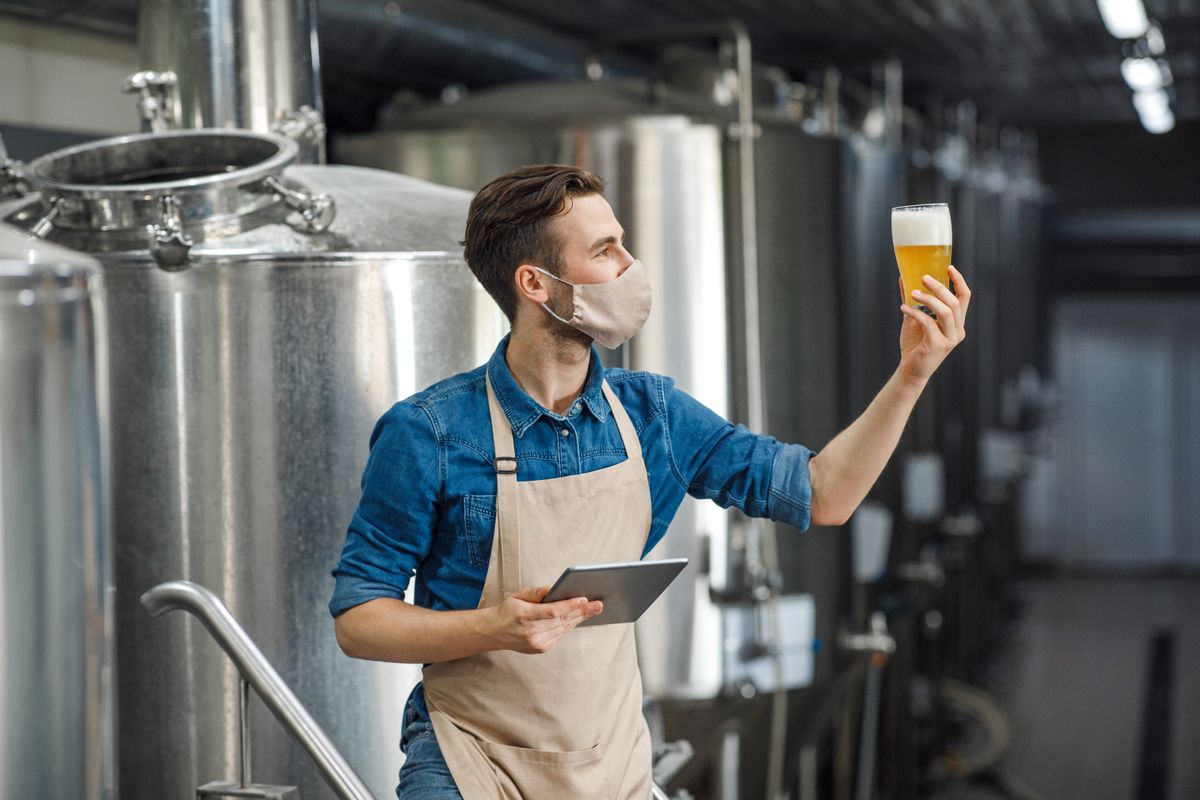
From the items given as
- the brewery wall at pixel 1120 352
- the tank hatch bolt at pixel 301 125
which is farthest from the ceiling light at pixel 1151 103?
the tank hatch bolt at pixel 301 125

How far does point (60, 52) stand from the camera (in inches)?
137

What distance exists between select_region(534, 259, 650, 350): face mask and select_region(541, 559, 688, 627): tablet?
0.32 m

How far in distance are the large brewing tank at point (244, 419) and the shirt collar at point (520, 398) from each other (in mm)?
578

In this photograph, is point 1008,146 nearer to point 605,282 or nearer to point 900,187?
point 900,187

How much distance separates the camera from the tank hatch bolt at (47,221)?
2.31 metres

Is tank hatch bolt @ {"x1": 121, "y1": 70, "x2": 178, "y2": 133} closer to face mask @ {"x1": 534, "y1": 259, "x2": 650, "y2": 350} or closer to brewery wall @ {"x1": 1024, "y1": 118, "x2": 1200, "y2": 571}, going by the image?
face mask @ {"x1": 534, "y1": 259, "x2": 650, "y2": 350}

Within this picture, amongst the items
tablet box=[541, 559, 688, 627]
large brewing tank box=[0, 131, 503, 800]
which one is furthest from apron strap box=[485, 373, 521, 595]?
large brewing tank box=[0, 131, 503, 800]

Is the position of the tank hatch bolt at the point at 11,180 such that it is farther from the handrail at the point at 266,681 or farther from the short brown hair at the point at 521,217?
the short brown hair at the point at 521,217

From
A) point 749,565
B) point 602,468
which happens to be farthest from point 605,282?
point 749,565

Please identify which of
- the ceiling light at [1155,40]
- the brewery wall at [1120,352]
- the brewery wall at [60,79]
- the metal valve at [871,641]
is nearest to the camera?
the brewery wall at [60,79]

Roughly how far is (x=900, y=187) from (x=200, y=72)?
8.46 feet

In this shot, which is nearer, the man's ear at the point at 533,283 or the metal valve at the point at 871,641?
the man's ear at the point at 533,283

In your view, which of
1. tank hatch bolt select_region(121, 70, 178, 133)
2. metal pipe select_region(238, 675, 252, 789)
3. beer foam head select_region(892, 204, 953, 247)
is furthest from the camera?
tank hatch bolt select_region(121, 70, 178, 133)

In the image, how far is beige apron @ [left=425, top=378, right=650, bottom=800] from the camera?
1779 mm
